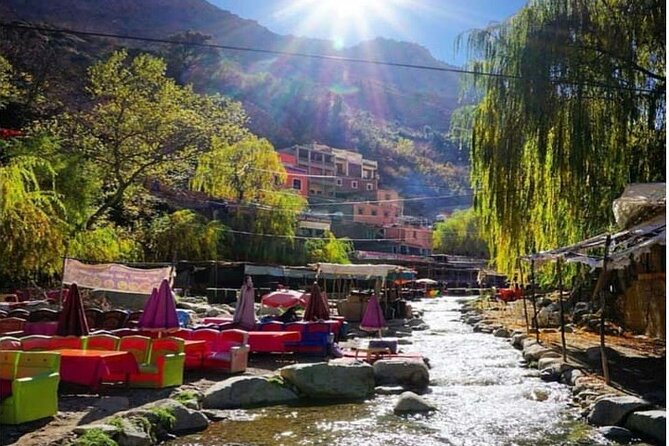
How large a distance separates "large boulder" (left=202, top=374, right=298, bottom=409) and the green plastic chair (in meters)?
2.19

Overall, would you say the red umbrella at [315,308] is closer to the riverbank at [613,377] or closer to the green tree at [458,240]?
the riverbank at [613,377]

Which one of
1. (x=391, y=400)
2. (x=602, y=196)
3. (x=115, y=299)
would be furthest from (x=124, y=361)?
(x=115, y=299)

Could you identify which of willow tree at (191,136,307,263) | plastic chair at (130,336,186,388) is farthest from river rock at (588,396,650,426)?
willow tree at (191,136,307,263)

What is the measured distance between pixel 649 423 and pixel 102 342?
771cm

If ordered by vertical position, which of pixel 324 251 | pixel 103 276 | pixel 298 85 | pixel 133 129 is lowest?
pixel 103 276

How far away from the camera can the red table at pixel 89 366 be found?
8445mm

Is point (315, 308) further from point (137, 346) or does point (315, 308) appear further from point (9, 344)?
point (9, 344)

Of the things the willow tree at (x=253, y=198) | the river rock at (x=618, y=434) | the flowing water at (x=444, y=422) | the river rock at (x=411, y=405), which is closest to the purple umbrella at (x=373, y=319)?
the flowing water at (x=444, y=422)

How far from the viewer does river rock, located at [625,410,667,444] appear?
22.7ft

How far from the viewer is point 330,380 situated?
9.44 metres

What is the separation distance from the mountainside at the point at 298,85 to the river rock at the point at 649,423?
209 ft

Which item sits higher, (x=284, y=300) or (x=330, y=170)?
(x=330, y=170)

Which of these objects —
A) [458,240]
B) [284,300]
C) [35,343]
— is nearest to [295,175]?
[458,240]

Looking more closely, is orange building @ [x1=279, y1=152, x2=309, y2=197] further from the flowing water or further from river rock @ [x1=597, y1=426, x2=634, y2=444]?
river rock @ [x1=597, y1=426, x2=634, y2=444]
